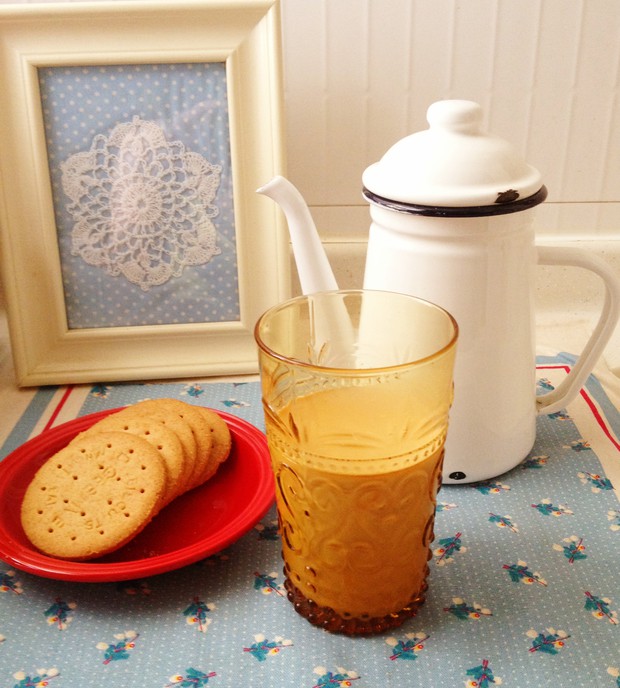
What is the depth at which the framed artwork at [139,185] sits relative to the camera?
30.5 inches

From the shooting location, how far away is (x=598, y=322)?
26.7 inches

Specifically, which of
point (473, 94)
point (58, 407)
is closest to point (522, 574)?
point (58, 407)

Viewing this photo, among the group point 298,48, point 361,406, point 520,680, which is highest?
point 298,48

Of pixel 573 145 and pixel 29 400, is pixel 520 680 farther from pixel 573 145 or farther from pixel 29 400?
pixel 573 145

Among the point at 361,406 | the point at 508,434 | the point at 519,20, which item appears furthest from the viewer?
the point at 519,20

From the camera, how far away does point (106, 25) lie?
A: 77cm

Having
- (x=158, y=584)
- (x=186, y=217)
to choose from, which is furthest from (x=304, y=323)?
→ (x=186, y=217)

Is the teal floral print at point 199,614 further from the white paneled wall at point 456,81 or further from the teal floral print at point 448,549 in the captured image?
the white paneled wall at point 456,81

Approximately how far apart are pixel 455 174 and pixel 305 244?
0.13 m

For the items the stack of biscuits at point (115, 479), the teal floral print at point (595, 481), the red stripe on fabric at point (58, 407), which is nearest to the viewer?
the stack of biscuits at point (115, 479)

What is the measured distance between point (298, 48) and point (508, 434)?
20.3 inches

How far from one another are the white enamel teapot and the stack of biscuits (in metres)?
0.16

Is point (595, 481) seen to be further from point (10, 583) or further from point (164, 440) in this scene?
point (10, 583)

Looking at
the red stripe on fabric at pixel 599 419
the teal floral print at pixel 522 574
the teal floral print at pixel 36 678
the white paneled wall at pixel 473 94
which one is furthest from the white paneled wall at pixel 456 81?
the teal floral print at pixel 36 678
